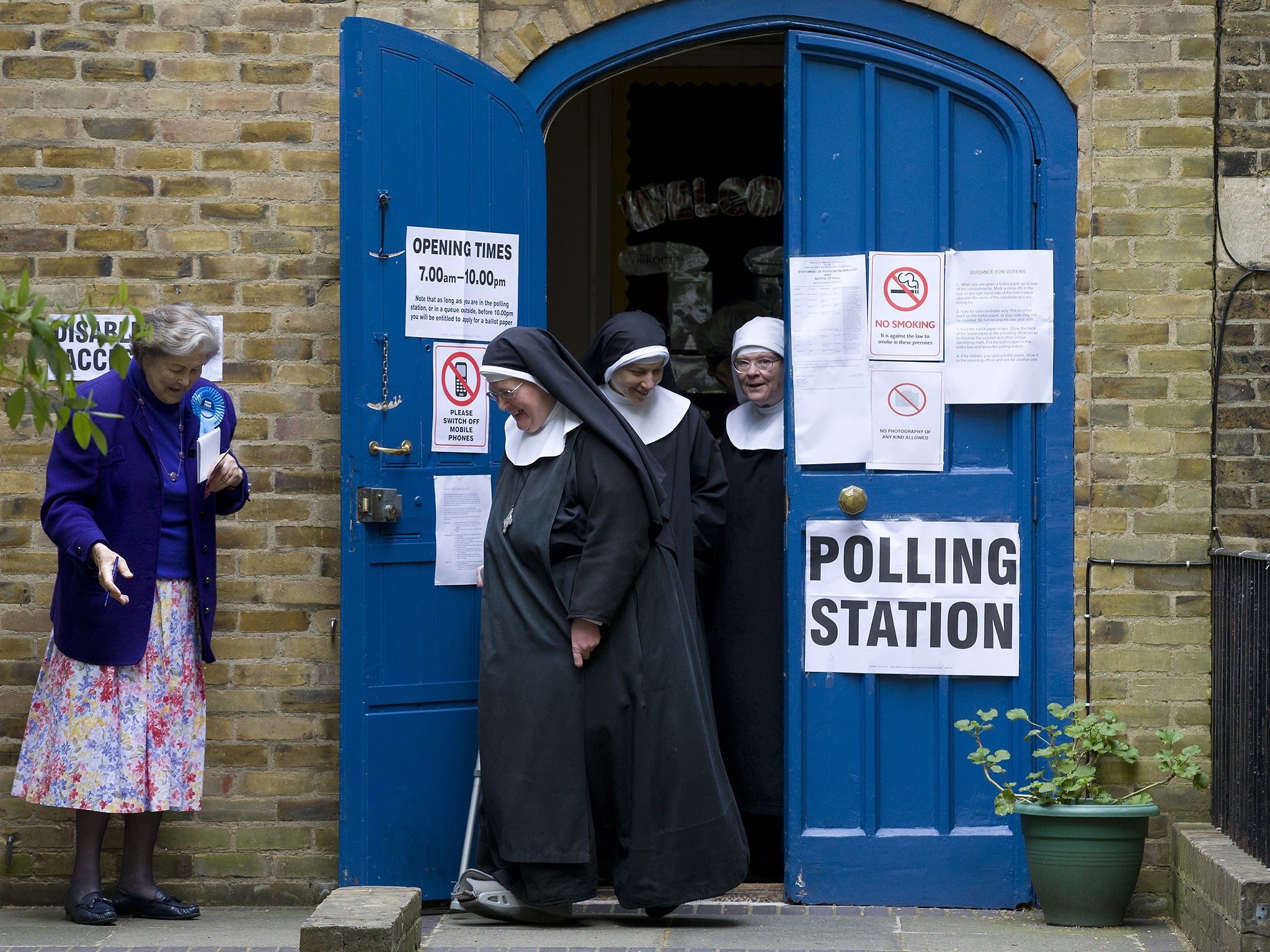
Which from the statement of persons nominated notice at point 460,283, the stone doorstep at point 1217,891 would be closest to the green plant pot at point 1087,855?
the stone doorstep at point 1217,891

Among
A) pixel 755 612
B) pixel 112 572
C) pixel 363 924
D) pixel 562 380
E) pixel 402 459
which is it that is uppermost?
pixel 562 380

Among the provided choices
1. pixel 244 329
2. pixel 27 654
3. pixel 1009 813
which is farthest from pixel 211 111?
pixel 1009 813

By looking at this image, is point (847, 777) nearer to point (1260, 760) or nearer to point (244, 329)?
point (1260, 760)

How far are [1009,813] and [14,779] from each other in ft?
10.7

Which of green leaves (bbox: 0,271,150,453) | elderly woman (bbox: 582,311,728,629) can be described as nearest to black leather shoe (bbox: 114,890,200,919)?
elderly woman (bbox: 582,311,728,629)

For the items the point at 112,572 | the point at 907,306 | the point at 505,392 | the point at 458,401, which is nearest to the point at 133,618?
the point at 112,572

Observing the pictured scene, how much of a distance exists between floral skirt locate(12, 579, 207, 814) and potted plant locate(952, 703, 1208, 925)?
247 centimetres

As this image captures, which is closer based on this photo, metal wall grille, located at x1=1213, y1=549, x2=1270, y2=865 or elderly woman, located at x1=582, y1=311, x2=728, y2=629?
metal wall grille, located at x1=1213, y1=549, x2=1270, y2=865

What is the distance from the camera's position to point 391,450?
4688 mm

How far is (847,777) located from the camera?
16.3ft

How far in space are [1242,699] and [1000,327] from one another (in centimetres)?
140

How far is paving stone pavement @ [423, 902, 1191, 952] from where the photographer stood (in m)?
4.36

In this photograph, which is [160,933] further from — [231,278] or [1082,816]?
[1082,816]

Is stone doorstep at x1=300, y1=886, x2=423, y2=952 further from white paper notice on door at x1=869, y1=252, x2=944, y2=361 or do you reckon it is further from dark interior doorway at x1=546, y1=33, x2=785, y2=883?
dark interior doorway at x1=546, y1=33, x2=785, y2=883
